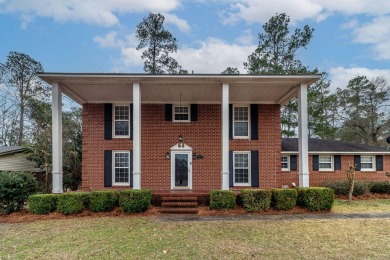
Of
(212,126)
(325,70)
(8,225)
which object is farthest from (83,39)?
(325,70)

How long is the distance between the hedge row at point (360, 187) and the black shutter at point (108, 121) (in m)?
11.7

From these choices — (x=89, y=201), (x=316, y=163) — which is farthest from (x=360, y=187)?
(x=89, y=201)

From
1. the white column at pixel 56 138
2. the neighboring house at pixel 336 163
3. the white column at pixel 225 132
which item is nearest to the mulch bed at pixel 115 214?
the white column at pixel 56 138

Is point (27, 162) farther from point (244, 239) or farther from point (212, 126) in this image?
point (244, 239)

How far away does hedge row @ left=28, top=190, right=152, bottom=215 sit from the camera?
9766 millimetres

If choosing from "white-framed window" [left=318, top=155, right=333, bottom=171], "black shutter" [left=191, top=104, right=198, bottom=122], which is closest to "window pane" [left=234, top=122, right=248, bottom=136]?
"black shutter" [left=191, top=104, right=198, bottom=122]

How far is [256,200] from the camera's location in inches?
398

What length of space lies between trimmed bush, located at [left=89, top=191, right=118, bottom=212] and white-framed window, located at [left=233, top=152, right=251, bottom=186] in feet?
21.0

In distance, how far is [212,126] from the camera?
14359 mm

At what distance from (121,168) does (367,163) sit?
1443cm

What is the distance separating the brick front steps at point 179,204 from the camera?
10109 millimetres

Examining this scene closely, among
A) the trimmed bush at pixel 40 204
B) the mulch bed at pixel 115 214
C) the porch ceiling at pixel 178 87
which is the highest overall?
the porch ceiling at pixel 178 87

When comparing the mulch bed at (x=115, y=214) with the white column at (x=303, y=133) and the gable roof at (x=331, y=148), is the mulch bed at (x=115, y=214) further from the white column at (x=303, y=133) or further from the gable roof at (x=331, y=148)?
the gable roof at (x=331, y=148)

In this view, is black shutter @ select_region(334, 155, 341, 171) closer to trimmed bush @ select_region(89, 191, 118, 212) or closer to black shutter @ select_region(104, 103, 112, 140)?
black shutter @ select_region(104, 103, 112, 140)
